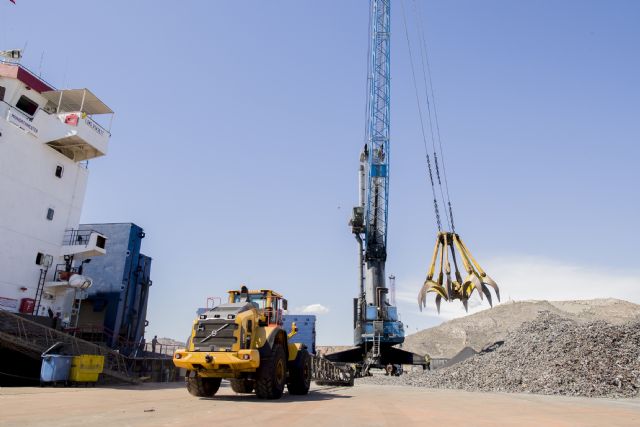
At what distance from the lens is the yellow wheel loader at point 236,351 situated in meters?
10.8

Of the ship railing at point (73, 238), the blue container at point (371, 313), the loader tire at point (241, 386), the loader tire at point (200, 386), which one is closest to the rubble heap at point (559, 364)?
the loader tire at point (241, 386)

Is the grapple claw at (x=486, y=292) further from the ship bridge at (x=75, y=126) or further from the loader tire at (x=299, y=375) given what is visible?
the ship bridge at (x=75, y=126)

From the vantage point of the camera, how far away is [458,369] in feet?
74.2

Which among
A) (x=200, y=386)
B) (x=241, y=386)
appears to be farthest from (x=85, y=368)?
(x=200, y=386)

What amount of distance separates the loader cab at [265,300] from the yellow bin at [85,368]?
7370 mm

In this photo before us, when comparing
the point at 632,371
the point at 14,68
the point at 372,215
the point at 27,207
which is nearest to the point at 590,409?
the point at 632,371

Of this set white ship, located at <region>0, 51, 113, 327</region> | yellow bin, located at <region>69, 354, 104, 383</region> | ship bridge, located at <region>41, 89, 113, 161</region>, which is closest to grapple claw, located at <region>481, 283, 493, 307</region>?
yellow bin, located at <region>69, 354, 104, 383</region>

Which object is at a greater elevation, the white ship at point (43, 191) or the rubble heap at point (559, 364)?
the white ship at point (43, 191)

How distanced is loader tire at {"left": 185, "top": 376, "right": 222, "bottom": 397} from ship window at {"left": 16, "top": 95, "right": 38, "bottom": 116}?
17.8 metres

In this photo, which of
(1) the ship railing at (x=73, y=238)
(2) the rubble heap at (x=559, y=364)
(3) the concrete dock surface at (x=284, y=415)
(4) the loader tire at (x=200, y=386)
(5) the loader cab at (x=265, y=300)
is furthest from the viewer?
(1) the ship railing at (x=73, y=238)

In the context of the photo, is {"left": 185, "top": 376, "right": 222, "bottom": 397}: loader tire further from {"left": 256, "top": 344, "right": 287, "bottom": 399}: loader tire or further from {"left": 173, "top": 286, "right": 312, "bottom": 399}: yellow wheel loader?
{"left": 256, "top": 344, "right": 287, "bottom": 399}: loader tire

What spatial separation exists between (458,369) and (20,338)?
1924 cm

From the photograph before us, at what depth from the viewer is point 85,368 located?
16.5 metres

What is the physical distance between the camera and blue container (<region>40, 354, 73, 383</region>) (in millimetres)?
15453
